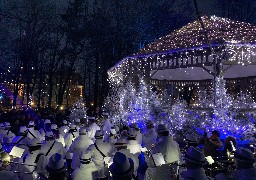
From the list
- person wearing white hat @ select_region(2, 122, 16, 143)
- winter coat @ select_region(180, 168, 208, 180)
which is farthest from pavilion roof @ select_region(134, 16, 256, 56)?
winter coat @ select_region(180, 168, 208, 180)

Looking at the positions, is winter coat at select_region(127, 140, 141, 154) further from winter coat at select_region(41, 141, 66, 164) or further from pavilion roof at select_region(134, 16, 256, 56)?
pavilion roof at select_region(134, 16, 256, 56)

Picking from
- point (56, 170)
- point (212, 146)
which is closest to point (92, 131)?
point (212, 146)

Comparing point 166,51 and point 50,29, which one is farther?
point 50,29

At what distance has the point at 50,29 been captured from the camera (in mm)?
35938

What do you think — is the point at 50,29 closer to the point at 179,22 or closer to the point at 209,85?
the point at 179,22

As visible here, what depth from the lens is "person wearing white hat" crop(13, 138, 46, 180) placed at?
7.14 metres

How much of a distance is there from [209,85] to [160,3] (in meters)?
14.4

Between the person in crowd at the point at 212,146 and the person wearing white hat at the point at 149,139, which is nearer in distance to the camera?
the person in crowd at the point at 212,146

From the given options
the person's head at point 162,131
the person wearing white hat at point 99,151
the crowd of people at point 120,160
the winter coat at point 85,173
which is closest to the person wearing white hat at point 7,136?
the crowd of people at point 120,160

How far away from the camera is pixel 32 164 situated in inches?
285

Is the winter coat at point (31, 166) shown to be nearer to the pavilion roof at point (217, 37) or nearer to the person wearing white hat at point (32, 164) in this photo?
the person wearing white hat at point (32, 164)

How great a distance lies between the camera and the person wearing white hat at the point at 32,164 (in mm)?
7141

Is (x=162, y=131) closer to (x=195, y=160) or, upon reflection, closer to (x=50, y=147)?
(x=50, y=147)

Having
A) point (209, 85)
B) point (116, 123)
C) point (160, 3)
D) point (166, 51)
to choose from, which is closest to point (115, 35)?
point (160, 3)
